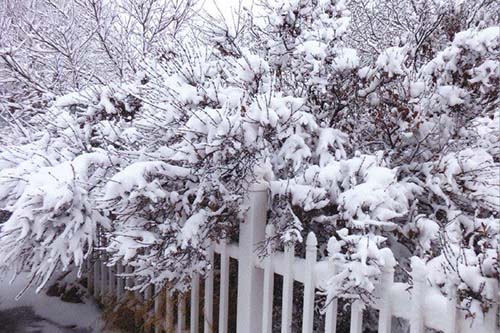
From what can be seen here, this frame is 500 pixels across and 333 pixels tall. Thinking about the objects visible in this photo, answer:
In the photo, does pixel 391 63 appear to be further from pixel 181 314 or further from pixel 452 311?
pixel 181 314

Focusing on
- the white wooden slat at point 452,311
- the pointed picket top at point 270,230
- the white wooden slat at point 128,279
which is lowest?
the white wooden slat at point 128,279

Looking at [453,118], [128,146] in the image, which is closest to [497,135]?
[453,118]

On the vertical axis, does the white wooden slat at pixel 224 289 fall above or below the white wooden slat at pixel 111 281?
above

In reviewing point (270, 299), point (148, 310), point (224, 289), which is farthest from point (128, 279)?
point (270, 299)

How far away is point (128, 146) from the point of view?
9.09ft

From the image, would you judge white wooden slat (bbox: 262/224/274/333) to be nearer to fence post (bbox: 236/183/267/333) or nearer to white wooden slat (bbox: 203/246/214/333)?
fence post (bbox: 236/183/267/333)

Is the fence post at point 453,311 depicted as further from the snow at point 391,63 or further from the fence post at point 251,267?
the snow at point 391,63

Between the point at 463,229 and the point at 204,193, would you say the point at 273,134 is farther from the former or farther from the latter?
the point at 463,229

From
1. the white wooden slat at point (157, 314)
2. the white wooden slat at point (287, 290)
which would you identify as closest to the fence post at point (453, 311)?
the white wooden slat at point (287, 290)

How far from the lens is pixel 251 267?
8.76 ft

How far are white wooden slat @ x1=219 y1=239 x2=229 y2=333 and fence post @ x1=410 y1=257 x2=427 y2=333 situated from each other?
1291 millimetres

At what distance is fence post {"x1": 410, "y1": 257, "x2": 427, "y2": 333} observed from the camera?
1785mm

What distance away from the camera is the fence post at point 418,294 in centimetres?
179

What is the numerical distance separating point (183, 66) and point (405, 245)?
153cm
